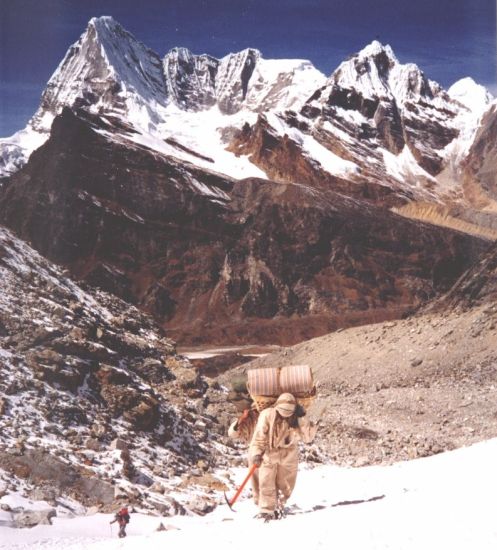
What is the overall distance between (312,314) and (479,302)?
45.4 m

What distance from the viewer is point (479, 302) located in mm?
33281

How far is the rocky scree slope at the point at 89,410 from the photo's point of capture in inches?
379

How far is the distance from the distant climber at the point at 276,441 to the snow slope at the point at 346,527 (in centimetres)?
37

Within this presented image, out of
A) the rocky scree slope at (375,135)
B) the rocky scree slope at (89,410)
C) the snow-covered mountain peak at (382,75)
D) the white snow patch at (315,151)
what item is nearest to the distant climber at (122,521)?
the rocky scree slope at (89,410)

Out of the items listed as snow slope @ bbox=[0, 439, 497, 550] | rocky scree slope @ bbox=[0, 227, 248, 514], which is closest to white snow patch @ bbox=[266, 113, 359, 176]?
rocky scree slope @ bbox=[0, 227, 248, 514]

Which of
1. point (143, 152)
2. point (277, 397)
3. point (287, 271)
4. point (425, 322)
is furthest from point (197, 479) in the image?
point (143, 152)

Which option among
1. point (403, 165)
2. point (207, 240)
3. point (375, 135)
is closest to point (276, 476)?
point (207, 240)

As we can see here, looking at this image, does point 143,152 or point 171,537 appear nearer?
point 171,537

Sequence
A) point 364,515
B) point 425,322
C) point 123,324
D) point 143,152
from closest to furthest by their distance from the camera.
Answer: point 364,515, point 123,324, point 425,322, point 143,152

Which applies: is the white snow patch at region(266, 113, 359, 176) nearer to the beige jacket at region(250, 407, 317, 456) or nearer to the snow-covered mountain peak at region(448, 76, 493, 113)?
the snow-covered mountain peak at region(448, 76, 493, 113)

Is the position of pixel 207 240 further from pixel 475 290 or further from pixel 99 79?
pixel 99 79

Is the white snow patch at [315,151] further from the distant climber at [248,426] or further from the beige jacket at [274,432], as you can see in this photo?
the beige jacket at [274,432]

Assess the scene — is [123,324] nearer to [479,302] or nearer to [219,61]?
[479,302]

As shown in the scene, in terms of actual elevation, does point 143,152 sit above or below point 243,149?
below
